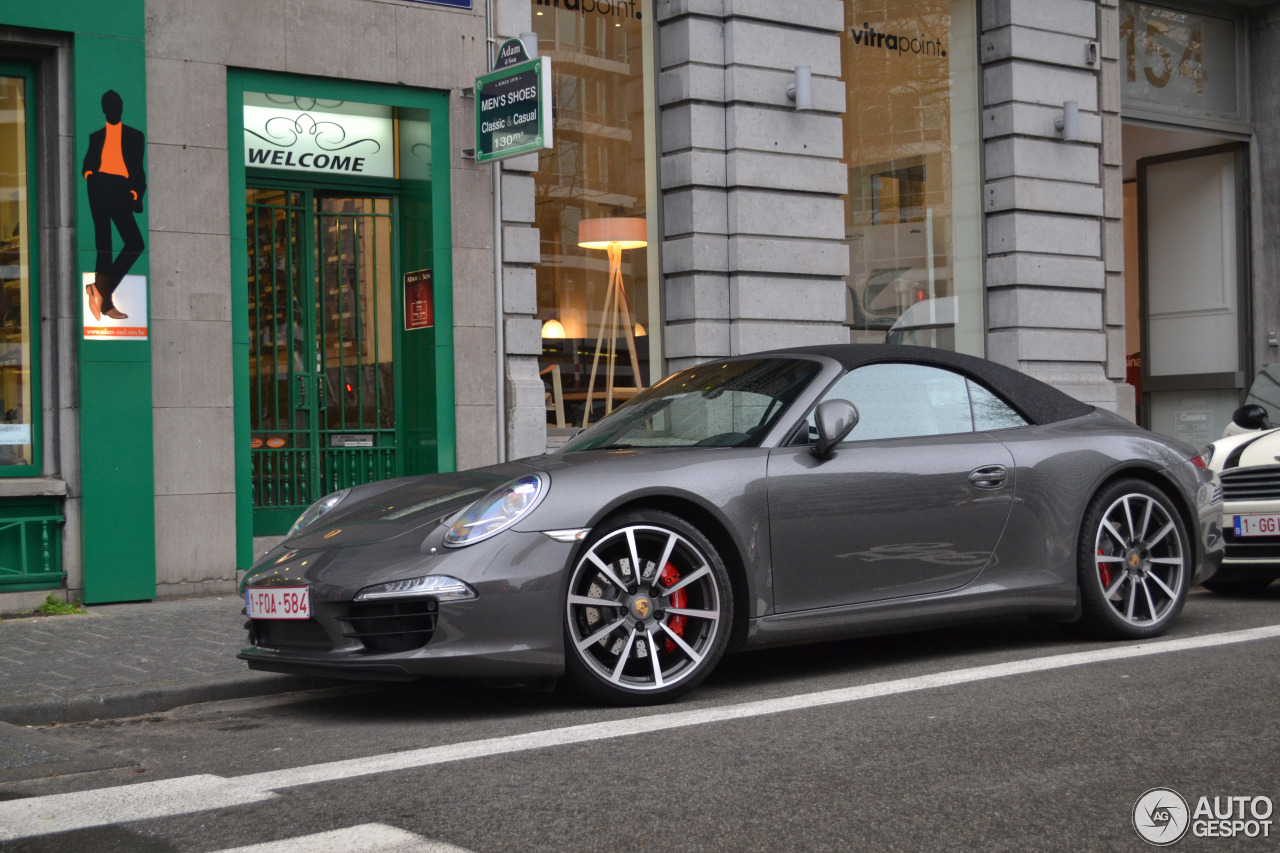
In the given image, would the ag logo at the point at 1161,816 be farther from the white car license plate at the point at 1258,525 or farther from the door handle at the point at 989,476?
the white car license plate at the point at 1258,525

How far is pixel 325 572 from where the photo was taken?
200 inches

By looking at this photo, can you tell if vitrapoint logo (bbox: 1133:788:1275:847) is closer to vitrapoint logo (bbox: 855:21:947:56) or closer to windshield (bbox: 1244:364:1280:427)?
windshield (bbox: 1244:364:1280:427)

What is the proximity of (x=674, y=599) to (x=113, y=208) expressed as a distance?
5.42 m

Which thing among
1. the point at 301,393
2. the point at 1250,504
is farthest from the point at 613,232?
the point at 1250,504

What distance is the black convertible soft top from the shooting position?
6129mm

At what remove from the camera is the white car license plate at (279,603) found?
5078 mm

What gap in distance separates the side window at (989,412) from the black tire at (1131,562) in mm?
529

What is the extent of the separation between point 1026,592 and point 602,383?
6.43 m

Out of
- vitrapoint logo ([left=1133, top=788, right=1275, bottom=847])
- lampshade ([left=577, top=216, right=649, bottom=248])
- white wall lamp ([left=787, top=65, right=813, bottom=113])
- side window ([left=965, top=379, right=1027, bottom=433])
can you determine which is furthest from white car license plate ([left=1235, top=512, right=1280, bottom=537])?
lampshade ([left=577, top=216, right=649, bottom=248])

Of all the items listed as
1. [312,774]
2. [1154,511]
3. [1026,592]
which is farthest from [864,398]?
[312,774]

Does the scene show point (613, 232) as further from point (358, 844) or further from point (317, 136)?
point (358, 844)

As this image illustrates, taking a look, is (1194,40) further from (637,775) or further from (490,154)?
(637,775)

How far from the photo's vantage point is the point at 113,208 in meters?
8.92

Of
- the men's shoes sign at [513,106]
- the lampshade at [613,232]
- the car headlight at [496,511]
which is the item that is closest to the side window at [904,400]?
the car headlight at [496,511]
